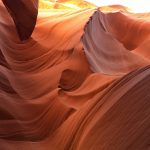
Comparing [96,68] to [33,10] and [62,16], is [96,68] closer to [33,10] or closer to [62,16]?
[33,10]

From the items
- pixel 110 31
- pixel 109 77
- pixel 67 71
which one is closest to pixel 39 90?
pixel 67 71

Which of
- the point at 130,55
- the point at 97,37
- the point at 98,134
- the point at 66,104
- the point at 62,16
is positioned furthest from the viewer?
the point at 62,16

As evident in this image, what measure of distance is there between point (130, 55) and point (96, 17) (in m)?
0.46

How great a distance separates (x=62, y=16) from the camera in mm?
2342

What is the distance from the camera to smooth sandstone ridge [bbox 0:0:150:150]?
44.3 inches

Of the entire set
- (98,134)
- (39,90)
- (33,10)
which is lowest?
(39,90)

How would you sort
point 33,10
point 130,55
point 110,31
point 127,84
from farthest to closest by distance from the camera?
point 110,31
point 130,55
point 33,10
point 127,84

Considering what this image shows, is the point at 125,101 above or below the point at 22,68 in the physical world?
above

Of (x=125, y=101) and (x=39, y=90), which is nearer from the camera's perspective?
(x=125, y=101)

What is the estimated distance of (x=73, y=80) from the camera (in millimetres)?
1680

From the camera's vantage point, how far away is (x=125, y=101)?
3.76ft

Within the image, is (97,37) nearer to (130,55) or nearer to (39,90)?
(130,55)

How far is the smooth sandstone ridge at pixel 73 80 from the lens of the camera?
113cm

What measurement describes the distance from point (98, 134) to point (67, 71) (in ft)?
2.12
